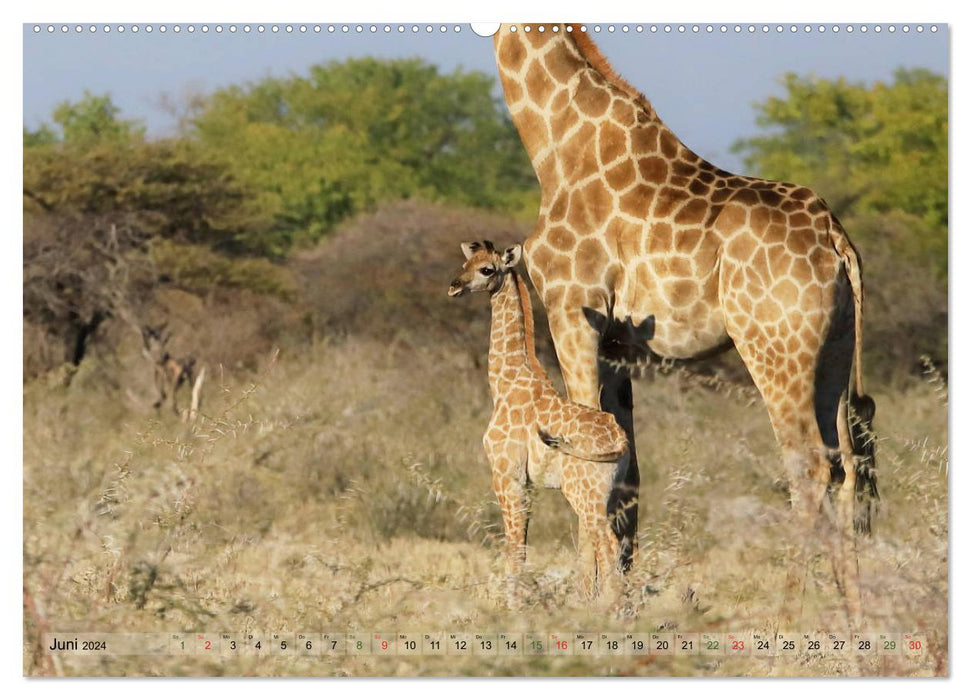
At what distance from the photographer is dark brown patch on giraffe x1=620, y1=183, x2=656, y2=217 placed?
6.30m

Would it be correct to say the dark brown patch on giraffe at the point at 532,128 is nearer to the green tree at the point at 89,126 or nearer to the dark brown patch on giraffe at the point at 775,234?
the dark brown patch on giraffe at the point at 775,234

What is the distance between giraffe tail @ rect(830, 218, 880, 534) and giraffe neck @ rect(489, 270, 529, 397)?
133cm

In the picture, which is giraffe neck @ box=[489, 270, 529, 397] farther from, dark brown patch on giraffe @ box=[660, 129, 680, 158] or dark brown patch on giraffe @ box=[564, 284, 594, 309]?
dark brown patch on giraffe @ box=[660, 129, 680, 158]

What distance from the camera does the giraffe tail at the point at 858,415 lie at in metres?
6.09

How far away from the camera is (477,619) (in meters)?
5.57

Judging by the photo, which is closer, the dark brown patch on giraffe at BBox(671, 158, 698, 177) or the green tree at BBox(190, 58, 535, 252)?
the dark brown patch on giraffe at BBox(671, 158, 698, 177)

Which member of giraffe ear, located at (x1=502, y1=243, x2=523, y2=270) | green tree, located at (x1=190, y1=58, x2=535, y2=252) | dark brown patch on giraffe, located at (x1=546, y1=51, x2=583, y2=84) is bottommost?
giraffe ear, located at (x1=502, y1=243, x2=523, y2=270)

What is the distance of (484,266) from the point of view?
6.34m

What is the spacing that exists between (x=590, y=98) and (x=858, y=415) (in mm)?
1778

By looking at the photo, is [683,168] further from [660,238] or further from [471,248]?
[471,248]

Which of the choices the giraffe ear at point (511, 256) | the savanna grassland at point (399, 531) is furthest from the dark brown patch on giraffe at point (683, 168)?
the savanna grassland at point (399, 531)

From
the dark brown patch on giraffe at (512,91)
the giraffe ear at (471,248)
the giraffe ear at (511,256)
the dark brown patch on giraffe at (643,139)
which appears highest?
the dark brown patch on giraffe at (512,91)

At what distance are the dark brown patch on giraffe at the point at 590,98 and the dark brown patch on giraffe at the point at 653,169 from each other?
1.05 ft

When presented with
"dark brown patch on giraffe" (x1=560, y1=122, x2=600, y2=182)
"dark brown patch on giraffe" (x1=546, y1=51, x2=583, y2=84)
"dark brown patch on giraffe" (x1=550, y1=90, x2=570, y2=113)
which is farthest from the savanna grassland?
"dark brown patch on giraffe" (x1=546, y1=51, x2=583, y2=84)
